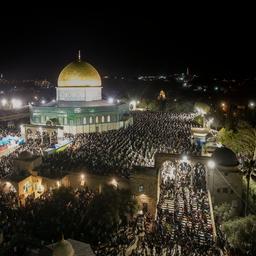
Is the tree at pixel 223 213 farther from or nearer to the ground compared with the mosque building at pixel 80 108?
nearer to the ground

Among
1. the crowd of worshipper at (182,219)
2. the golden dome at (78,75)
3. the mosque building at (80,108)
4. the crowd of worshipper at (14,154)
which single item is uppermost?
the golden dome at (78,75)

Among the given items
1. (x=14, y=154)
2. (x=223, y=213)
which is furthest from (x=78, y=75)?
(x=223, y=213)

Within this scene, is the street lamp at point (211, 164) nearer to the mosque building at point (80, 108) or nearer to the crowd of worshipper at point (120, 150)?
the crowd of worshipper at point (120, 150)

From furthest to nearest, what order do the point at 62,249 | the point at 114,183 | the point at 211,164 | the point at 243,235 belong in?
the point at 211,164
the point at 114,183
the point at 243,235
the point at 62,249

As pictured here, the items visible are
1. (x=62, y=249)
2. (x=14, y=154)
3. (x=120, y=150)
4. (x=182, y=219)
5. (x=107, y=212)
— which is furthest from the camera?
(x=14, y=154)

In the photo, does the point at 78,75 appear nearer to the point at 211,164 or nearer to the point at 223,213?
the point at 211,164

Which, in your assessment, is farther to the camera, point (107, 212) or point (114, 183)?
point (114, 183)

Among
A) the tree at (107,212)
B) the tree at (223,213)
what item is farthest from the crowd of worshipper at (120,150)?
the tree at (223,213)
